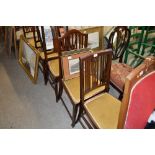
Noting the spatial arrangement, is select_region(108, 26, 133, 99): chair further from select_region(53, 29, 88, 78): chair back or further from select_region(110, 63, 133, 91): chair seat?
select_region(53, 29, 88, 78): chair back

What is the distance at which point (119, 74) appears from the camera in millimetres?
1978

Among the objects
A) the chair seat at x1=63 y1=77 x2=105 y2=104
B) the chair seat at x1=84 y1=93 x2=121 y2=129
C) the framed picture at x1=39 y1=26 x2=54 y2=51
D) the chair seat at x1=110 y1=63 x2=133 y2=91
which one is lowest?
the chair seat at x1=84 y1=93 x2=121 y2=129

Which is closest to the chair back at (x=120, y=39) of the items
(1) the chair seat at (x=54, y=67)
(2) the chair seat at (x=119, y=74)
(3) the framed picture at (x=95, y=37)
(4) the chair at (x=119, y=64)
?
(4) the chair at (x=119, y=64)

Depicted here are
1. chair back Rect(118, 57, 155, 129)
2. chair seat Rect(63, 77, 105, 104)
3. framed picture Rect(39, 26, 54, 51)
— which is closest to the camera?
chair back Rect(118, 57, 155, 129)

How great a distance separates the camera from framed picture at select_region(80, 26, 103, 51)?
2700 millimetres

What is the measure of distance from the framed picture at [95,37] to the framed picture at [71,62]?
95 centimetres

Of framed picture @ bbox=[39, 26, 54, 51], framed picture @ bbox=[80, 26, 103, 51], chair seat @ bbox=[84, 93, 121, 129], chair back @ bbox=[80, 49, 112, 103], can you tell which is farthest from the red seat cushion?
framed picture @ bbox=[80, 26, 103, 51]

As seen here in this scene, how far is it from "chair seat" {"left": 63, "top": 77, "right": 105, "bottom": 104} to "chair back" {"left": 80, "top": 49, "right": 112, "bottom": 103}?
0.06m

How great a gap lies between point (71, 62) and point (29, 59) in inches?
41.3

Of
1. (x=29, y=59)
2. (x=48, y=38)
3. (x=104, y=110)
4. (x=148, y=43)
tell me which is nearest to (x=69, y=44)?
(x=48, y=38)

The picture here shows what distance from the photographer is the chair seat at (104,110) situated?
1.44 metres

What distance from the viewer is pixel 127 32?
7.07 ft

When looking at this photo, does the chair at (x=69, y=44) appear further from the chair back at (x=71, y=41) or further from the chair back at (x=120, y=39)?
the chair back at (x=120, y=39)
